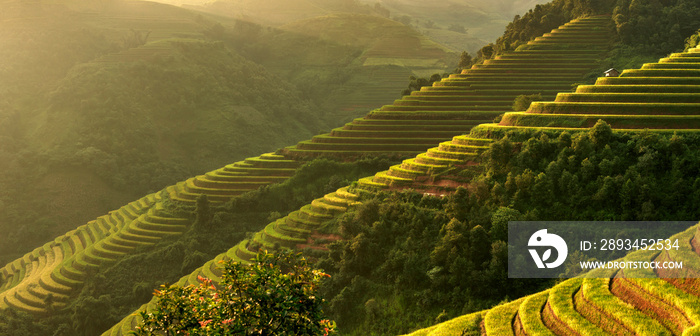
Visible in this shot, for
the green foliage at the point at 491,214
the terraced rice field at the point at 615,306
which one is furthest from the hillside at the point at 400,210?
the terraced rice field at the point at 615,306

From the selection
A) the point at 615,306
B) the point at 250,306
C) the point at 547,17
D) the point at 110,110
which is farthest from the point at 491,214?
the point at 110,110

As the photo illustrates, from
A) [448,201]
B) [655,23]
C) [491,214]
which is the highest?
[655,23]

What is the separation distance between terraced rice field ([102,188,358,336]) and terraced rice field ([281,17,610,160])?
47.7ft

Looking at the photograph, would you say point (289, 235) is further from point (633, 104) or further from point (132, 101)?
point (132, 101)

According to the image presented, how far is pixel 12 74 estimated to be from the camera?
104m

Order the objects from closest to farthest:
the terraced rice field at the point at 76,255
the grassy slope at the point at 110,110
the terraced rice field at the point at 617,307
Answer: the terraced rice field at the point at 617,307 → the terraced rice field at the point at 76,255 → the grassy slope at the point at 110,110

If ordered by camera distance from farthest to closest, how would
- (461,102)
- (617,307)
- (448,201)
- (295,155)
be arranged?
(295,155)
(461,102)
(448,201)
(617,307)

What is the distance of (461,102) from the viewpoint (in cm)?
5412

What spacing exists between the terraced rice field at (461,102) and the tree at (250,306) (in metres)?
38.2

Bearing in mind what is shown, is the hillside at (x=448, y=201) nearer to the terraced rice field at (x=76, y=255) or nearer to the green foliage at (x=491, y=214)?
the green foliage at (x=491, y=214)

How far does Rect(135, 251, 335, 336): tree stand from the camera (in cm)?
1204

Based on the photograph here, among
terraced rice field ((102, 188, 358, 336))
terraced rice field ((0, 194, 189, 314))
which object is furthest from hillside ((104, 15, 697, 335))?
terraced rice field ((0, 194, 189, 314))

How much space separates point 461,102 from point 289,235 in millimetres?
25596

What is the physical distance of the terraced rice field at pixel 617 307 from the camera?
12.3m
